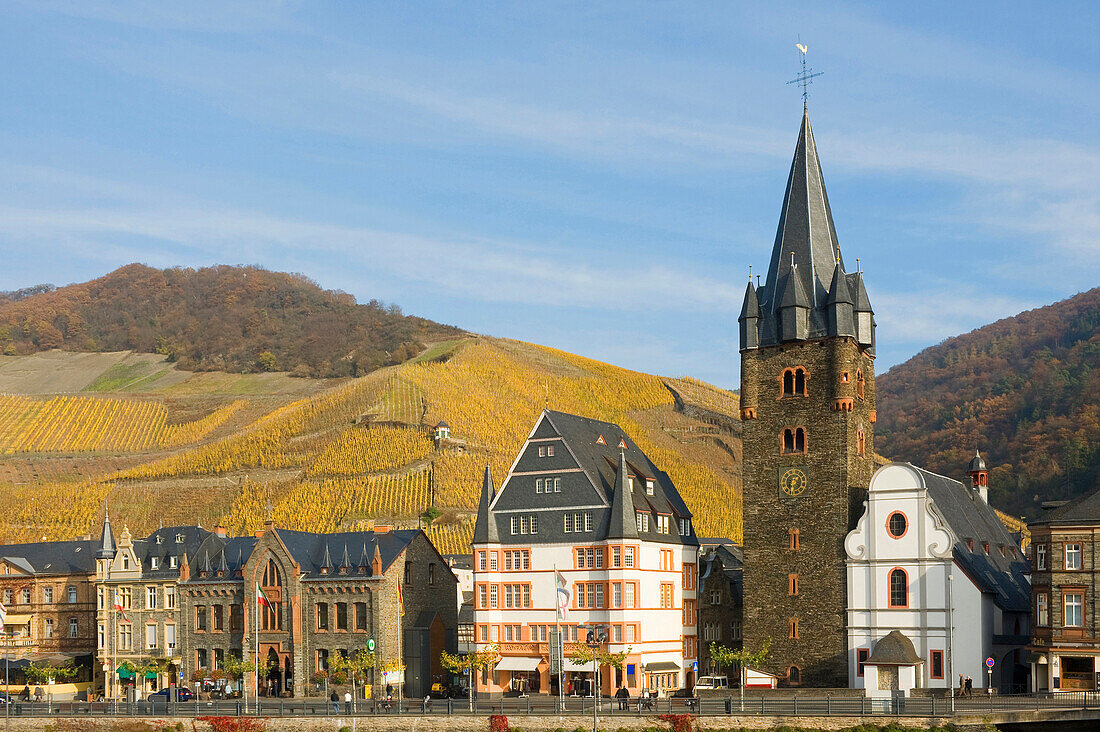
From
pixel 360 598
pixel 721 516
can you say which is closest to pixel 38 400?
pixel 721 516

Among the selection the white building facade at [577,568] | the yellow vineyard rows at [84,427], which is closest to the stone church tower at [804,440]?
the white building facade at [577,568]

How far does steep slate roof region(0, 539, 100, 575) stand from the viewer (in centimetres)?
9094

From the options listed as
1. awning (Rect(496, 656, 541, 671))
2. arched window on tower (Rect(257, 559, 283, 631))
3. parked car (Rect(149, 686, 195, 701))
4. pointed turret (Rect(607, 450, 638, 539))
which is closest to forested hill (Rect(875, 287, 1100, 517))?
pointed turret (Rect(607, 450, 638, 539))

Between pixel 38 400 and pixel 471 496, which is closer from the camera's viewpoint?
pixel 471 496

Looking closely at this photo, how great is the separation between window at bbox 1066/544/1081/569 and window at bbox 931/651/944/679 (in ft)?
26.1

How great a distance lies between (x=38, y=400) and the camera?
19188 centimetres

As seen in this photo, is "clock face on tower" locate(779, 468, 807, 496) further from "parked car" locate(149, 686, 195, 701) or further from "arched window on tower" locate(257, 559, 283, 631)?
"parked car" locate(149, 686, 195, 701)

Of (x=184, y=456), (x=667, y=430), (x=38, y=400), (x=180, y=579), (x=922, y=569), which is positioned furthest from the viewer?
(x=38, y=400)

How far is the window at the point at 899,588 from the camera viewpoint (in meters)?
67.8

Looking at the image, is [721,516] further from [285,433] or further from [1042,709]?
[1042,709]

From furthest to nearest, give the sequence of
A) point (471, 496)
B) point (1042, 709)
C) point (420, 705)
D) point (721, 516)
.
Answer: point (721, 516)
point (471, 496)
point (420, 705)
point (1042, 709)

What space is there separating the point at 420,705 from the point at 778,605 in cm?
2126

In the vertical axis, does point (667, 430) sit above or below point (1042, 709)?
above

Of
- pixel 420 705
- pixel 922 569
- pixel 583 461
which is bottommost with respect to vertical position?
pixel 420 705
